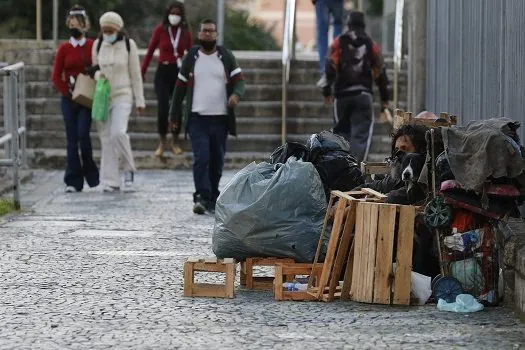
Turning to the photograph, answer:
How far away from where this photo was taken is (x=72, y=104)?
53.6 ft

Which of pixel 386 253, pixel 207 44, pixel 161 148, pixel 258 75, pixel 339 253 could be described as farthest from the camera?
pixel 258 75

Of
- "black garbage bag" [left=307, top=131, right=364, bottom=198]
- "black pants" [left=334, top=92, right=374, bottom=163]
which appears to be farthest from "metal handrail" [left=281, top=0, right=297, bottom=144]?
"black garbage bag" [left=307, top=131, right=364, bottom=198]

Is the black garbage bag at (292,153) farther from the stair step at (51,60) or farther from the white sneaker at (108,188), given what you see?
the stair step at (51,60)

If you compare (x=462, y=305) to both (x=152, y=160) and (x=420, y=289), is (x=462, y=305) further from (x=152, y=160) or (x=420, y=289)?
(x=152, y=160)

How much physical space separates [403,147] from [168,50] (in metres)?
9.20

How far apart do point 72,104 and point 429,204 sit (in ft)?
26.8

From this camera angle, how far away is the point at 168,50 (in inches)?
731

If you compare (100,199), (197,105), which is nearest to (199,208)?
(197,105)

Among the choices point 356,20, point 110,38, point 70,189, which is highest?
point 356,20

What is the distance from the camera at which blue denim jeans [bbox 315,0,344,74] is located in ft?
63.8

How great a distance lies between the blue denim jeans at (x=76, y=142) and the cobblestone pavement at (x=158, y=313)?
4.10 meters

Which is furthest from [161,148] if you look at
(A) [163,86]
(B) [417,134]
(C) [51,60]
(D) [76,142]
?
(B) [417,134]

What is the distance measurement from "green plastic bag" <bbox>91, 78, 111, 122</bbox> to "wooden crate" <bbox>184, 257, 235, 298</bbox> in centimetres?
683

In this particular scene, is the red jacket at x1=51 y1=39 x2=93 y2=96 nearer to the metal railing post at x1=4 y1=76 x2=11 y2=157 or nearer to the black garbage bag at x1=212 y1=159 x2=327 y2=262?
the metal railing post at x1=4 y1=76 x2=11 y2=157
